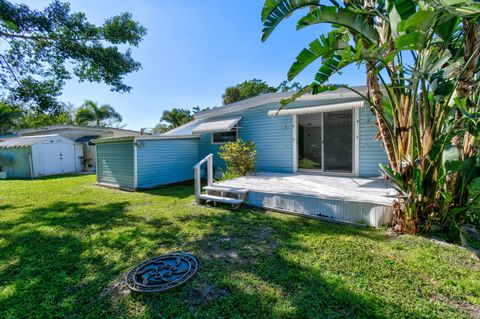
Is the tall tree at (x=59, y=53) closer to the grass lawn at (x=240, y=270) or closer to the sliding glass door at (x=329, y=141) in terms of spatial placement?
the grass lawn at (x=240, y=270)

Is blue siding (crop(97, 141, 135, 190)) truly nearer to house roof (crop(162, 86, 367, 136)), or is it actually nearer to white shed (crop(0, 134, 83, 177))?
house roof (crop(162, 86, 367, 136))

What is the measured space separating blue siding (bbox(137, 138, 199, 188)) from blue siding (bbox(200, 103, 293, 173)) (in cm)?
302

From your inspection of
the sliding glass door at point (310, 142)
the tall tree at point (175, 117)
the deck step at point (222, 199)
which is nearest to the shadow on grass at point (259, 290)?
the deck step at point (222, 199)

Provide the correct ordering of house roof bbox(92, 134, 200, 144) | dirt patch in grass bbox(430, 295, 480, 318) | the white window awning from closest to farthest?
dirt patch in grass bbox(430, 295, 480, 318)
the white window awning
house roof bbox(92, 134, 200, 144)

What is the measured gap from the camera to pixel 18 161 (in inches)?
574

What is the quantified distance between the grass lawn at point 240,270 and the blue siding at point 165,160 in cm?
413

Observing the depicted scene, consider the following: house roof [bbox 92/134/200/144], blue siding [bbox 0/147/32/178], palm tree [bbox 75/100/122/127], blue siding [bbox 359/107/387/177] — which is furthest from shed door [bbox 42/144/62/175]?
blue siding [bbox 359/107/387/177]

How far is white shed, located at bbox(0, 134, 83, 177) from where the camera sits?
14.2 metres

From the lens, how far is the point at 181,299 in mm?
2533

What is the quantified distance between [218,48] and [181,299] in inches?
470

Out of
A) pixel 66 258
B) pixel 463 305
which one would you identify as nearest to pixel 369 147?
pixel 463 305

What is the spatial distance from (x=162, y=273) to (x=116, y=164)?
848 centimetres

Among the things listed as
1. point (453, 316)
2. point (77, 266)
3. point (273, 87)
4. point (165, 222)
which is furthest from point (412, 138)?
point (273, 87)

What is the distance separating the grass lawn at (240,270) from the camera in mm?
2359
